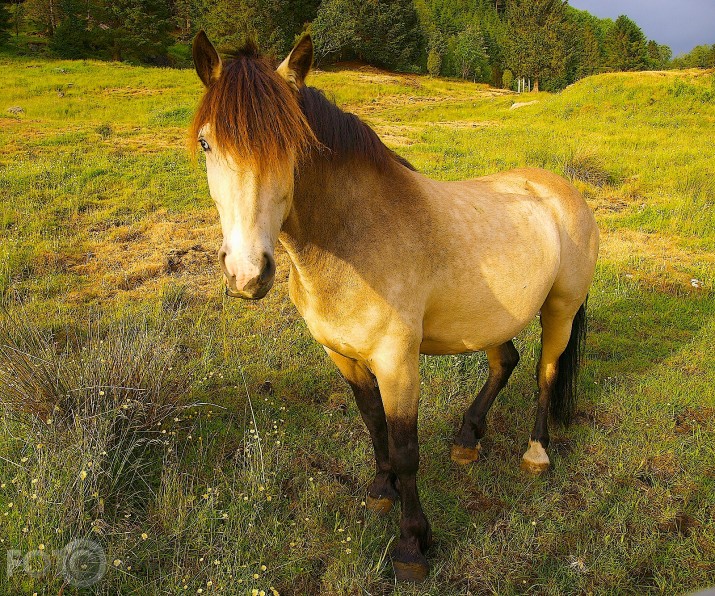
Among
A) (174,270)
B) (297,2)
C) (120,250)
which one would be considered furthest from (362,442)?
(297,2)

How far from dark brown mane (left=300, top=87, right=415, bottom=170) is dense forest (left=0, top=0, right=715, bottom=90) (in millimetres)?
29997

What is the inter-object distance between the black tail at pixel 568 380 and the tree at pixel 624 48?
56765 millimetres

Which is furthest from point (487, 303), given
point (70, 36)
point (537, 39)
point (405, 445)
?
point (537, 39)

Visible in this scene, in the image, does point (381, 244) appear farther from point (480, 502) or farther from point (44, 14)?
point (44, 14)

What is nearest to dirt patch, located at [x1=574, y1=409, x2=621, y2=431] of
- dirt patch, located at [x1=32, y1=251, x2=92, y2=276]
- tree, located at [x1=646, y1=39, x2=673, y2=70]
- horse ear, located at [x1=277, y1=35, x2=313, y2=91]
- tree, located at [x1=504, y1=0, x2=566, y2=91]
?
horse ear, located at [x1=277, y1=35, x2=313, y2=91]

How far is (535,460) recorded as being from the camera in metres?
3.45

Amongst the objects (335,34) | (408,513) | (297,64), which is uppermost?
(335,34)

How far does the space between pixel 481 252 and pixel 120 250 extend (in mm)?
5799

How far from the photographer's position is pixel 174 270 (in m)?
6.42

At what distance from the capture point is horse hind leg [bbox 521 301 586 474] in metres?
3.50

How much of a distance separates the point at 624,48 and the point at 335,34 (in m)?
32.0

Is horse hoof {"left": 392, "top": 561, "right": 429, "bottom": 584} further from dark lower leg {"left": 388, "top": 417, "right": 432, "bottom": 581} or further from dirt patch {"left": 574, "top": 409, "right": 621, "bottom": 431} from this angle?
dirt patch {"left": 574, "top": 409, "right": 621, "bottom": 431}

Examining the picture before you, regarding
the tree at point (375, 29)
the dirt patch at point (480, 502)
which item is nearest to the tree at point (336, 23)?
the tree at point (375, 29)

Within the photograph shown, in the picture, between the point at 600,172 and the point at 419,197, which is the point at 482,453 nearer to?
the point at 419,197
